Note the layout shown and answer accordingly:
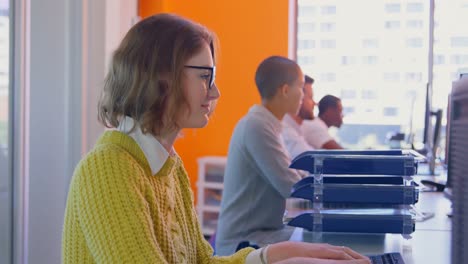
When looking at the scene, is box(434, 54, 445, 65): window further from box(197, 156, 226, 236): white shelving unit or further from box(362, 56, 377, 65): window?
box(197, 156, 226, 236): white shelving unit

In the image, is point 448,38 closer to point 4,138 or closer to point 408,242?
point 408,242

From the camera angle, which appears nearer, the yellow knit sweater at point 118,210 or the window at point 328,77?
the yellow knit sweater at point 118,210

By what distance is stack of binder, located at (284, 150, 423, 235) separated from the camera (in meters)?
2.09

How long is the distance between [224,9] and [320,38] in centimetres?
109

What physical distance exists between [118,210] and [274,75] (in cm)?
190

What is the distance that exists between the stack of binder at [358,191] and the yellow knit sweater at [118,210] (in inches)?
32.4

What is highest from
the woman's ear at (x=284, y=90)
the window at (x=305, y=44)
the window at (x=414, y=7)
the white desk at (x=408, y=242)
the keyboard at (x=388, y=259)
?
the window at (x=414, y=7)

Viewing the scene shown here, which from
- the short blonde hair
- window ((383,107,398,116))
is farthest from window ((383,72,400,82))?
the short blonde hair

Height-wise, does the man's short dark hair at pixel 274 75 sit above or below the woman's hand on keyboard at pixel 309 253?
above

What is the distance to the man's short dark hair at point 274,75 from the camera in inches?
119

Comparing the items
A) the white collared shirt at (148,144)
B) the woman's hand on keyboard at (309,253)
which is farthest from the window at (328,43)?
the white collared shirt at (148,144)

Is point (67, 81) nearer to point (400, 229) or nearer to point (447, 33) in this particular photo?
point (400, 229)

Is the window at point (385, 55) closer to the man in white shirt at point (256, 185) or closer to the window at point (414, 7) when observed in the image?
the window at point (414, 7)

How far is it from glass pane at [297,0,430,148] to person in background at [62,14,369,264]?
189 inches
